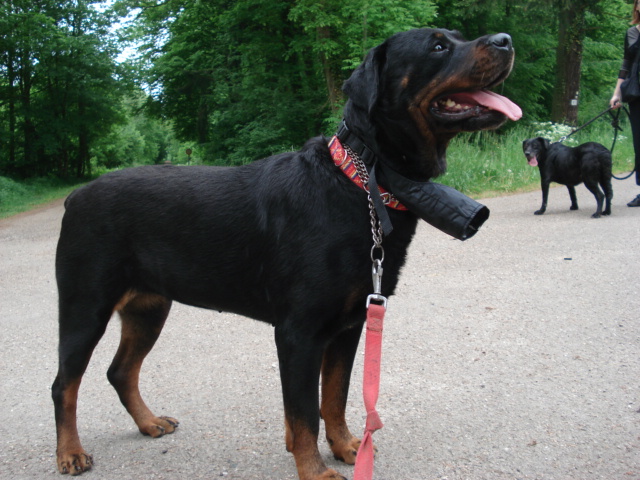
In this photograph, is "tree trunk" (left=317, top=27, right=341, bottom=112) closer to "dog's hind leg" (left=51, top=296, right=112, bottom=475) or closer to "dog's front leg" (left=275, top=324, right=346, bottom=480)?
"dog's hind leg" (left=51, top=296, right=112, bottom=475)

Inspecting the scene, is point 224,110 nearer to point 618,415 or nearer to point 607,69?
point 607,69

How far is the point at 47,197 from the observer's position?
24688 millimetres

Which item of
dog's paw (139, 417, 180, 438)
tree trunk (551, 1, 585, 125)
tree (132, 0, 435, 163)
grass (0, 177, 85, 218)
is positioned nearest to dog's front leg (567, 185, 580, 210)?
tree (132, 0, 435, 163)

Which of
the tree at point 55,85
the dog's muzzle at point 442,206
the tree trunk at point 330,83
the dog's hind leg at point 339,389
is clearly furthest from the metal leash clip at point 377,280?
the tree at point 55,85

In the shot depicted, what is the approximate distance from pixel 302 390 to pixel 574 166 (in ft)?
27.6

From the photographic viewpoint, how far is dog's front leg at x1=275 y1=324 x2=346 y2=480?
2.54m

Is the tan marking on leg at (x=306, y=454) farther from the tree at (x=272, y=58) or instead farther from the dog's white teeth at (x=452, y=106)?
the tree at (x=272, y=58)

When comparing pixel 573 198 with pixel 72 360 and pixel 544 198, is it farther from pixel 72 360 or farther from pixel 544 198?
pixel 72 360

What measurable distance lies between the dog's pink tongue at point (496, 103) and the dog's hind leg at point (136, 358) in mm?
1948

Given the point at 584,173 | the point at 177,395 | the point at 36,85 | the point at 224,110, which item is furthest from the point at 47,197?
the point at 177,395

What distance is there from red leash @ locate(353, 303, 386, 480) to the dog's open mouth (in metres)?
0.89

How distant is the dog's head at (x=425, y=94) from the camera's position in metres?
2.56

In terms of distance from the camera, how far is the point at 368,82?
2.62 meters

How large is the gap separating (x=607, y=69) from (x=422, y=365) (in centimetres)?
2493
